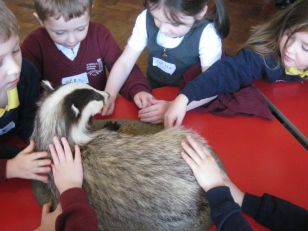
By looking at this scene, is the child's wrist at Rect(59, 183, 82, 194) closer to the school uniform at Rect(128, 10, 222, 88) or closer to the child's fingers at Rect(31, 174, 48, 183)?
the child's fingers at Rect(31, 174, 48, 183)

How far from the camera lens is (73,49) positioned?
1586mm

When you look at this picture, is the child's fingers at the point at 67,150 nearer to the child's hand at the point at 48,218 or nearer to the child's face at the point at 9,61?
the child's hand at the point at 48,218

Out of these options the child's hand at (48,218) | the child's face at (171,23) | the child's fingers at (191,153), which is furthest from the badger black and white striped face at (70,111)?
the child's face at (171,23)

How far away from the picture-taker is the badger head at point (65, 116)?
40.6 inches

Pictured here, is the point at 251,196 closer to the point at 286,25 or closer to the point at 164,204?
the point at 164,204

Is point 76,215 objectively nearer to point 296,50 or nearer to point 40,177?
point 40,177

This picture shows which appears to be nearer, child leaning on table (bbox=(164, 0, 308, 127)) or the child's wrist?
the child's wrist

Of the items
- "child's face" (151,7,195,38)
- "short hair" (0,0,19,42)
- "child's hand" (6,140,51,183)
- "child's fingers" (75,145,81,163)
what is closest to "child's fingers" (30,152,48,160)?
"child's hand" (6,140,51,183)

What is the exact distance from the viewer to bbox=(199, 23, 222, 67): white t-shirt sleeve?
4.93 ft

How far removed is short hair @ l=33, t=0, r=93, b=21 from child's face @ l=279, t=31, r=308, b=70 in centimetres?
83

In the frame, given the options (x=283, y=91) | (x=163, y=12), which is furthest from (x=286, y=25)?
(x=163, y=12)

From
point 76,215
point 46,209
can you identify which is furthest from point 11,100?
point 76,215

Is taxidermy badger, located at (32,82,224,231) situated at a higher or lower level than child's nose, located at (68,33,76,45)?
lower

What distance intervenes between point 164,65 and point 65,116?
0.77 metres
